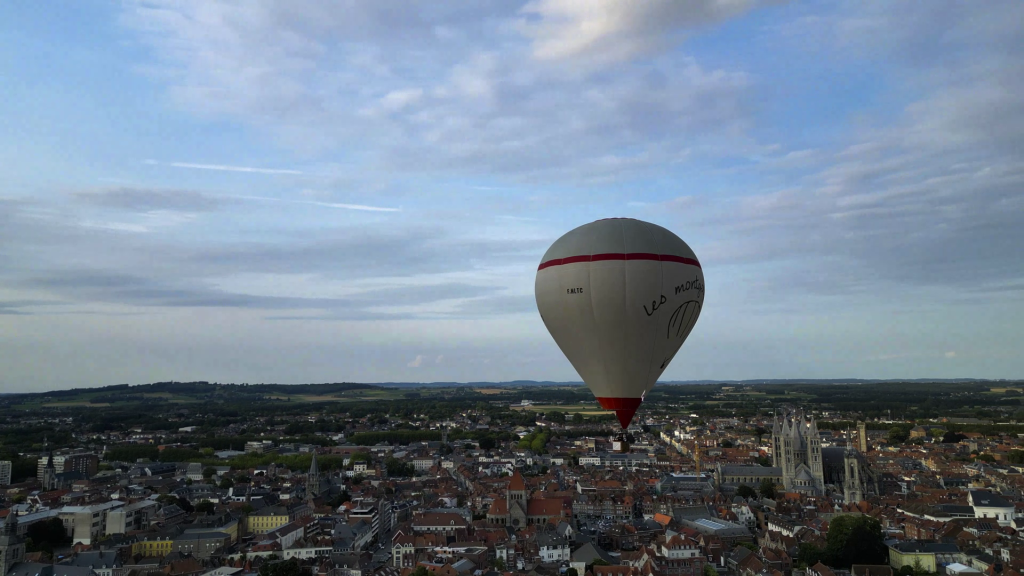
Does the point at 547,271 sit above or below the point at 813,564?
above

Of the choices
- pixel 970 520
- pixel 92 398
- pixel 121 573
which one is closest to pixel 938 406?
pixel 970 520

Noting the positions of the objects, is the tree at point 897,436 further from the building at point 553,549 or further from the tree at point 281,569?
the tree at point 281,569

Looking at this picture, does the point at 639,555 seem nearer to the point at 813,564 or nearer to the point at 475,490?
the point at 813,564

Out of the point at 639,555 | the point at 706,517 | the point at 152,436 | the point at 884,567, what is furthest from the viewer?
the point at 152,436

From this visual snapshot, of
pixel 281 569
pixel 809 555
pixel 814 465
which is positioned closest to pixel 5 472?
pixel 281 569

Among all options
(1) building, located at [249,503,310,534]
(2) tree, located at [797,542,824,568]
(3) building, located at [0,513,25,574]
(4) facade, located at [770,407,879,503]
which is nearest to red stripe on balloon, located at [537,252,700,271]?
(2) tree, located at [797,542,824,568]

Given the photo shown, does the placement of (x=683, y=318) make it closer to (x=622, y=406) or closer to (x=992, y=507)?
(x=622, y=406)

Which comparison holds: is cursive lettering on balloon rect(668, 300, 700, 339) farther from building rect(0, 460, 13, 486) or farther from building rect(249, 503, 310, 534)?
building rect(0, 460, 13, 486)

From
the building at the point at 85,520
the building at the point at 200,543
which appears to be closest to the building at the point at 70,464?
the building at the point at 85,520
